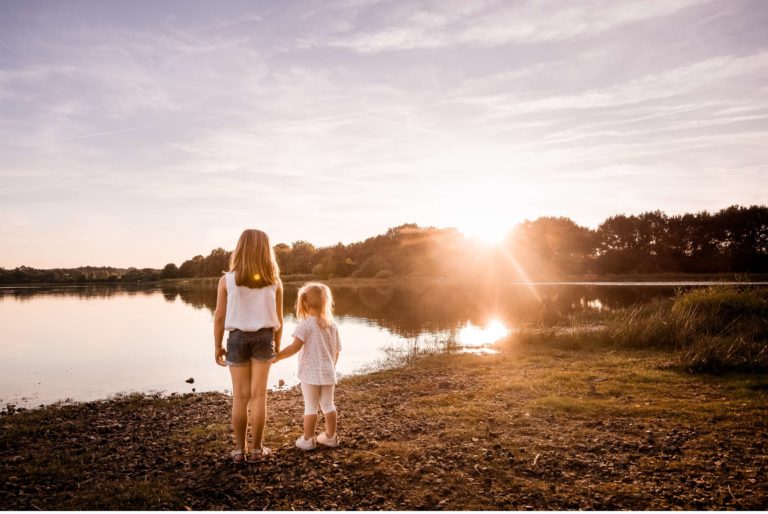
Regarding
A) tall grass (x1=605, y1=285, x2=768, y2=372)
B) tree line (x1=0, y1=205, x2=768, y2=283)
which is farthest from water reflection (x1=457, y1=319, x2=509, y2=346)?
tree line (x1=0, y1=205, x2=768, y2=283)

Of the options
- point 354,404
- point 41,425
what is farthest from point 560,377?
point 41,425

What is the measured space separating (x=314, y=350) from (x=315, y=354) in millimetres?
61

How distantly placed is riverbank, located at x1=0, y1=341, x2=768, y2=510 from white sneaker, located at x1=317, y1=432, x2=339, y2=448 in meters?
0.15

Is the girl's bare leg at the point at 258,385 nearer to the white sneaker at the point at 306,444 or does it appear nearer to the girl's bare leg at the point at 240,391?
the girl's bare leg at the point at 240,391

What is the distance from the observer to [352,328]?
29.5 metres

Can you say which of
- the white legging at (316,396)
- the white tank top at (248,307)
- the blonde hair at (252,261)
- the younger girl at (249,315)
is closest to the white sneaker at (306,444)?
the white legging at (316,396)

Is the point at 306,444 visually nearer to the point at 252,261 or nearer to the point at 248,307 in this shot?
the point at 248,307

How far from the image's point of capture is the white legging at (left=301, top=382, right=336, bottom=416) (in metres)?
7.18

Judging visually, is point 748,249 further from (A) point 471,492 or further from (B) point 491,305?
(A) point 471,492

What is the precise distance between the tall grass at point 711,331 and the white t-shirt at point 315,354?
10.6 m

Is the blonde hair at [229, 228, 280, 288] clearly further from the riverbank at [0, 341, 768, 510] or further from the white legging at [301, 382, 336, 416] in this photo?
the riverbank at [0, 341, 768, 510]

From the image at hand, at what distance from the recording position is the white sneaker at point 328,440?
745cm

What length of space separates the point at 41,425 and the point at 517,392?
10.4 meters

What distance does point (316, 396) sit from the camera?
7254mm
